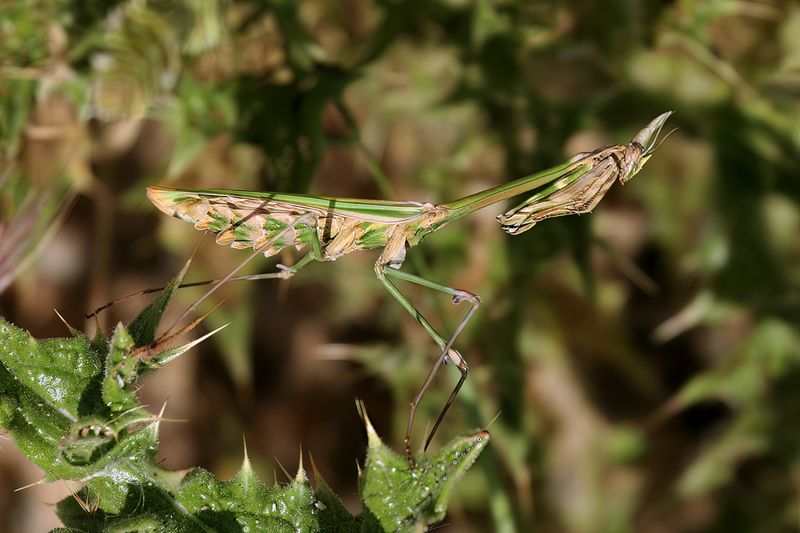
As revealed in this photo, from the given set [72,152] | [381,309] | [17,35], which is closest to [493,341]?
[381,309]

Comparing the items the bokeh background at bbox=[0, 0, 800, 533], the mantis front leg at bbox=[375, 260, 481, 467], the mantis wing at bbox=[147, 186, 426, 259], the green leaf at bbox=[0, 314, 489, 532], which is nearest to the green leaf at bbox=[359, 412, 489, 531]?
the green leaf at bbox=[0, 314, 489, 532]

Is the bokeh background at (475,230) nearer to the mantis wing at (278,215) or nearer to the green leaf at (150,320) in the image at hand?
the mantis wing at (278,215)

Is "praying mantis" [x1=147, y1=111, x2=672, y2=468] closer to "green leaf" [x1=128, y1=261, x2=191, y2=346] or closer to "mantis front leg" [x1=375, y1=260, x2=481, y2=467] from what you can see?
"mantis front leg" [x1=375, y1=260, x2=481, y2=467]

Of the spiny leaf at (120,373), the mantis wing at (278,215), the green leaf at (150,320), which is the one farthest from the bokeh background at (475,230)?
the spiny leaf at (120,373)

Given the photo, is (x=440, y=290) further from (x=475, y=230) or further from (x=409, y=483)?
(x=475, y=230)

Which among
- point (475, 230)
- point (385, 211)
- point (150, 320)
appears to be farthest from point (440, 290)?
point (475, 230)

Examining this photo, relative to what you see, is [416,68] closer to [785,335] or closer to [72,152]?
A: [72,152]
